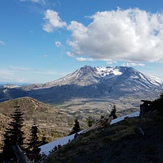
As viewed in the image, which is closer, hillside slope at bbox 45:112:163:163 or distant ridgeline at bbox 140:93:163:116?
hillside slope at bbox 45:112:163:163

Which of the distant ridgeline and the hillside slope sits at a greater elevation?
the distant ridgeline

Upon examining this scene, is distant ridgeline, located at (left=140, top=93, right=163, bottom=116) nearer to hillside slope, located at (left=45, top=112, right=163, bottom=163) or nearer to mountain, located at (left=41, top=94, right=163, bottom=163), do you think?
mountain, located at (left=41, top=94, right=163, bottom=163)

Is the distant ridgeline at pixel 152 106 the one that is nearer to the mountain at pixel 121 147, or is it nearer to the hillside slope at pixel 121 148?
the mountain at pixel 121 147

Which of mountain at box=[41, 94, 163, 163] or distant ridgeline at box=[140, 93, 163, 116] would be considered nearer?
mountain at box=[41, 94, 163, 163]

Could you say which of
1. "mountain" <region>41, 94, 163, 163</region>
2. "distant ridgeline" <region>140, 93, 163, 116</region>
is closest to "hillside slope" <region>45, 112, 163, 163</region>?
"mountain" <region>41, 94, 163, 163</region>

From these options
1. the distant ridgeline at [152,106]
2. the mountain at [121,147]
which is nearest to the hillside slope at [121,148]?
the mountain at [121,147]

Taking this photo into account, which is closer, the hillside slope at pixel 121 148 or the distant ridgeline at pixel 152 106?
the hillside slope at pixel 121 148

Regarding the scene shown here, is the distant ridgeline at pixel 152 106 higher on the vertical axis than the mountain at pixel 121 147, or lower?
higher

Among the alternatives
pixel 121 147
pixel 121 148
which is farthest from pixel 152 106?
pixel 121 148

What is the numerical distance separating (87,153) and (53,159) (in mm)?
3087

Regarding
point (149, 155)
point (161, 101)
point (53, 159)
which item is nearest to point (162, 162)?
point (149, 155)

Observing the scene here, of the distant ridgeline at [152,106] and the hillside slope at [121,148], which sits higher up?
the distant ridgeline at [152,106]

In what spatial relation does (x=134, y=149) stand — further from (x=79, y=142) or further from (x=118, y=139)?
(x=79, y=142)

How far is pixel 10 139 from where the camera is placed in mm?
54188
